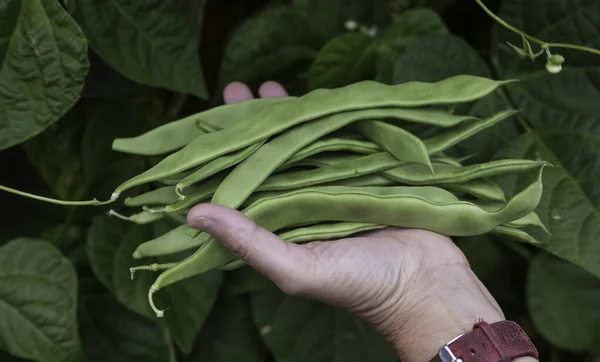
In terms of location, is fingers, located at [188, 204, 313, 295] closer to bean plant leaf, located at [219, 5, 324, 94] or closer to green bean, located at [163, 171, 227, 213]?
green bean, located at [163, 171, 227, 213]

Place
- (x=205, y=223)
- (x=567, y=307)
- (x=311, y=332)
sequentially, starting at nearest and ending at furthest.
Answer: (x=205, y=223), (x=311, y=332), (x=567, y=307)

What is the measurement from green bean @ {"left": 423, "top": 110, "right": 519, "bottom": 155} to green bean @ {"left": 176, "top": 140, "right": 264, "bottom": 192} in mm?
280

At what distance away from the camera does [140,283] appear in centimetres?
119

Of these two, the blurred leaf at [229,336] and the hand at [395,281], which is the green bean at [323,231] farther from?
the blurred leaf at [229,336]

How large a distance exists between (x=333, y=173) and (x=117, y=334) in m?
0.67

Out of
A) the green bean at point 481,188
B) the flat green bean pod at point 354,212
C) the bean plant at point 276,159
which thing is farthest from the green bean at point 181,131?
the green bean at point 481,188

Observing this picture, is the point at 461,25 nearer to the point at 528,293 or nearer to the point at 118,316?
the point at 528,293

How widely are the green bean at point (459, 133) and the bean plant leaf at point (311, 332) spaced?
1.87ft

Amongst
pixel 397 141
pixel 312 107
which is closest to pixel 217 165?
pixel 312 107

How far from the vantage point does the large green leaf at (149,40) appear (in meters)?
1.13

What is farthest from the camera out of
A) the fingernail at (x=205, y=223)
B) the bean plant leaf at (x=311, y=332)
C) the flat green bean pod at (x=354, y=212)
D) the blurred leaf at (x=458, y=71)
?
the bean plant leaf at (x=311, y=332)

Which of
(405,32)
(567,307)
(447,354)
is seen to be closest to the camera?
(447,354)

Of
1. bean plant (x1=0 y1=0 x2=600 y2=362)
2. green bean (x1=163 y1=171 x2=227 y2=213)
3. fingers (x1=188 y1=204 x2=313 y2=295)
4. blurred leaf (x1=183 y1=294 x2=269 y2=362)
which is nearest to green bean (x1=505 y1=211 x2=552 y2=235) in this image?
bean plant (x1=0 y1=0 x2=600 y2=362)

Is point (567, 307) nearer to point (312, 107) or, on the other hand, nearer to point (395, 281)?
point (395, 281)
